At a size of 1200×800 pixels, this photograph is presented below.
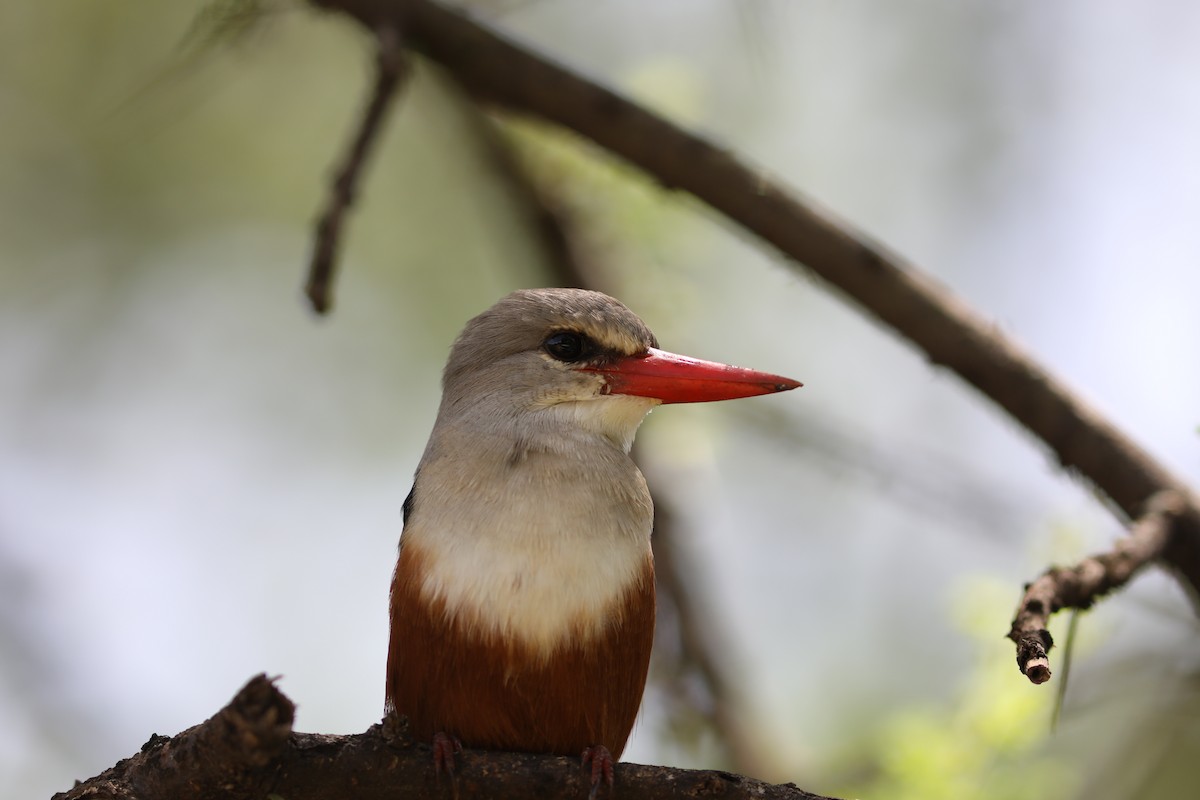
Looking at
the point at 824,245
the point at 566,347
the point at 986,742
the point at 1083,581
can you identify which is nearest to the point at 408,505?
the point at 566,347

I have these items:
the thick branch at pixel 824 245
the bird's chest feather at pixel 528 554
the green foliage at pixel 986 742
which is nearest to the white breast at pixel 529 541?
the bird's chest feather at pixel 528 554

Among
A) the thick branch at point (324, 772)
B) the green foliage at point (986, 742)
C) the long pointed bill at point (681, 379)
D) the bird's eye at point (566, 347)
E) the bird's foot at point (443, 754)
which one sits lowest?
the thick branch at point (324, 772)

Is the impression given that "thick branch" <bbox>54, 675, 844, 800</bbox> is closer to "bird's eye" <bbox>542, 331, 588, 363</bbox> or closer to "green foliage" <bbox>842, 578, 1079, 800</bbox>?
"bird's eye" <bbox>542, 331, 588, 363</bbox>

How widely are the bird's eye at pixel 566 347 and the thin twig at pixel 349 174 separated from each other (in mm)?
805

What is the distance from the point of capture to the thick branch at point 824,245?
4.32 meters

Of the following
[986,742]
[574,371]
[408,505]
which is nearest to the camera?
[408,505]

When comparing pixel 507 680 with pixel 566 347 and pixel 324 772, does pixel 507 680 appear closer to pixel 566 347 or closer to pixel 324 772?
pixel 324 772

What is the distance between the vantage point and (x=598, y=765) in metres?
3.23

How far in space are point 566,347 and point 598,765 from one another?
163 cm

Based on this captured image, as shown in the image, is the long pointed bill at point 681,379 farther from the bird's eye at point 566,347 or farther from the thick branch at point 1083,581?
the thick branch at point 1083,581

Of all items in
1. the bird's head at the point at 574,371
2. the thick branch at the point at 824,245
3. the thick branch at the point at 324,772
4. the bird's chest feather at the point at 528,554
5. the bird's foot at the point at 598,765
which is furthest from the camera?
the thick branch at the point at 824,245

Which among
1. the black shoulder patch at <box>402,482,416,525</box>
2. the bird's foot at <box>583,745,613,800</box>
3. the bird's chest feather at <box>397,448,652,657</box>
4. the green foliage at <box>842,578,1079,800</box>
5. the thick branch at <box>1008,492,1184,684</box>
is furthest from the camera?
the green foliage at <box>842,578,1079,800</box>

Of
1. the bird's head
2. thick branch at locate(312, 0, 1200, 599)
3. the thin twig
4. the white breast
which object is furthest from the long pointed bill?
the thin twig

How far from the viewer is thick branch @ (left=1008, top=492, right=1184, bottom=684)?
246 centimetres
